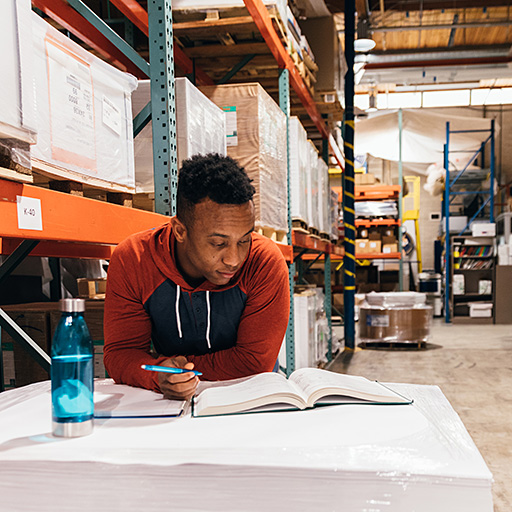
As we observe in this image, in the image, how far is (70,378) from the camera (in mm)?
1132

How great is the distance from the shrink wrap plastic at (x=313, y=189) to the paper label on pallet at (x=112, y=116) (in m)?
3.14

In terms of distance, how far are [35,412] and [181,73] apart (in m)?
3.48

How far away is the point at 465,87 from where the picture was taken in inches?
552

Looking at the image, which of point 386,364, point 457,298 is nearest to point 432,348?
point 386,364

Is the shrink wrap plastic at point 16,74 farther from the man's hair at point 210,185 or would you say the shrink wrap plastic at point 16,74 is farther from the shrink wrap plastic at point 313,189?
the shrink wrap plastic at point 313,189

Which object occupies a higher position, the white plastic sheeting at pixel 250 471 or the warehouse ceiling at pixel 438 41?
the warehouse ceiling at pixel 438 41

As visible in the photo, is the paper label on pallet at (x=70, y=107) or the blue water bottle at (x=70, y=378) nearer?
the blue water bottle at (x=70, y=378)

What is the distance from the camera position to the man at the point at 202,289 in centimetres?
169

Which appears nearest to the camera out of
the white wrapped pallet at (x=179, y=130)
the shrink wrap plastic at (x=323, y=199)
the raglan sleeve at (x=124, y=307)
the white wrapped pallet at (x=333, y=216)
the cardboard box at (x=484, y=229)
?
the raglan sleeve at (x=124, y=307)

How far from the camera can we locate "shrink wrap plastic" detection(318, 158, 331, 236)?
5.78m

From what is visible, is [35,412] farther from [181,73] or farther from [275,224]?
[181,73]

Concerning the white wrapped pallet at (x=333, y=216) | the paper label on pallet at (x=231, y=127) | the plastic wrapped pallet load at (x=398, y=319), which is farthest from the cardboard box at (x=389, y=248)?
the paper label on pallet at (x=231, y=127)

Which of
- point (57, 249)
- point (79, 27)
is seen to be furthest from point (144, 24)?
point (57, 249)

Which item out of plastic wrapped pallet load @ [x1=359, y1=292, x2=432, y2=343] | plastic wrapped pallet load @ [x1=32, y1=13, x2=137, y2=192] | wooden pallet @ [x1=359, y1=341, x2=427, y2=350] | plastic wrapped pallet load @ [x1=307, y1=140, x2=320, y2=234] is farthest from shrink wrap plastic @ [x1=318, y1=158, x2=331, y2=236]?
plastic wrapped pallet load @ [x1=32, y1=13, x2=137, y2=192]
